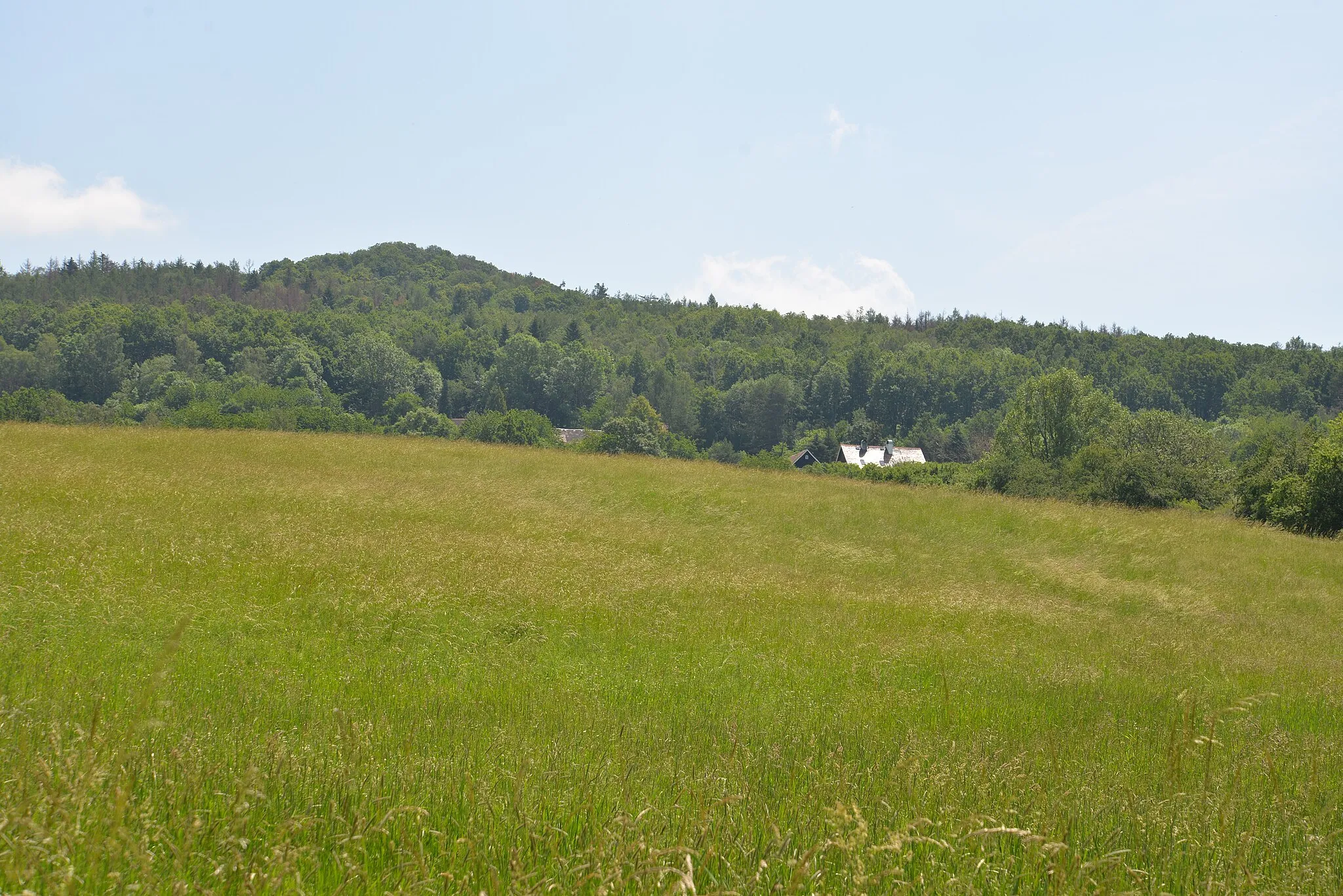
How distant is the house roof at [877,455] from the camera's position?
344 ft

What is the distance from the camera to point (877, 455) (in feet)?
362

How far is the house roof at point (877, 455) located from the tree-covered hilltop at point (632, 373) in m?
9.14

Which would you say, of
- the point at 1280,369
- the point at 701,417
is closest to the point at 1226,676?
the point at 701,417

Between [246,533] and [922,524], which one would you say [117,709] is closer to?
[246,533]

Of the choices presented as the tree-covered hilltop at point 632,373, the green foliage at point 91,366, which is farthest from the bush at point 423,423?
the green foliage at point 91,366

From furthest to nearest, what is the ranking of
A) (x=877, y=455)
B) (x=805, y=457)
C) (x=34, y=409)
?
(x=805, y=457) → (x=877, y=455) → (x=34, y=409)

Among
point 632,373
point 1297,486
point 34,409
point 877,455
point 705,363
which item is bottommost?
point 34,409

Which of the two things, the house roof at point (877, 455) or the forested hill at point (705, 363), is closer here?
the house roof at point (877, 455)

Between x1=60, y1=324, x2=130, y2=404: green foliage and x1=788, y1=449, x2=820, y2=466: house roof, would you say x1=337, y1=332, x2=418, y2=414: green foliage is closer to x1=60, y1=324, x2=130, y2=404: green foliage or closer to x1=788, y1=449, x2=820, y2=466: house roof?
x1=60, y1=324, x2=130, y2=404: green foliage

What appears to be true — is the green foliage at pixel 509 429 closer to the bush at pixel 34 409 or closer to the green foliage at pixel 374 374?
the bush at pixel 34 409

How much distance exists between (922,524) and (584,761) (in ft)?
69.9

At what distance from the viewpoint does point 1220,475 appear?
40.1 m

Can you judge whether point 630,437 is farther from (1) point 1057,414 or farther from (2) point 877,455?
(2) point 877,455

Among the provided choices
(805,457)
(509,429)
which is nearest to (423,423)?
(509,429)
